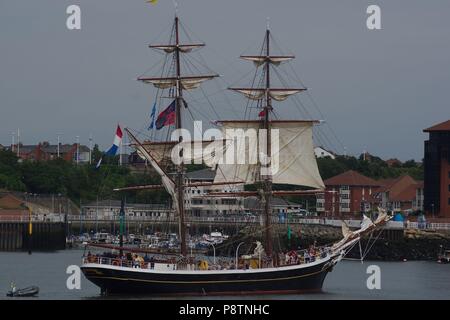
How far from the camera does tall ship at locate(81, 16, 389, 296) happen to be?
74375 millimetres

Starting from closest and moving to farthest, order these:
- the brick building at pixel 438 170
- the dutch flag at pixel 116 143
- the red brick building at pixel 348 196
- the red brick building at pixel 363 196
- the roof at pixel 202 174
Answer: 1. the dutch flag at pixel 116 143
2. the brick building at pixel 438 170
3. the roof at pixel 202 174
4. the red brick building at pixel 348 196
5. the red brick building at pixel 363 196

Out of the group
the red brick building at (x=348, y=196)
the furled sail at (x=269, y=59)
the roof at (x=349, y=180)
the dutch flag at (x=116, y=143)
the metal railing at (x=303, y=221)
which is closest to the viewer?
the dutch flag at (x=116, y=143)

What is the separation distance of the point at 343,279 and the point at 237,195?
27.8 ft

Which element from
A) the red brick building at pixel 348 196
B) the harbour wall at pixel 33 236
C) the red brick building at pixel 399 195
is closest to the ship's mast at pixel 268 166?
the harbour wall at pixel 33 236

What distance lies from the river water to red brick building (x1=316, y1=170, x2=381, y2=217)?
49.3m

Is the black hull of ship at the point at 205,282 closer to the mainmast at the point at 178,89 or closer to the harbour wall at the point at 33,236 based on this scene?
the mainmast at the point at 178,89

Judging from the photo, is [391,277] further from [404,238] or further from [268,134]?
[404,238]

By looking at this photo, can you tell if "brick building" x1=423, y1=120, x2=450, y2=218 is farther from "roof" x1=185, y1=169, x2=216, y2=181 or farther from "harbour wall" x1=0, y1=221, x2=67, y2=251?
"harbour wall" x1=0, y1=221, x2=67, y2=251

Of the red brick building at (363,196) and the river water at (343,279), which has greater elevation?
the red brick building at (363,196)

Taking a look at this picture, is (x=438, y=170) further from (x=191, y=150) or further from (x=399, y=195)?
(x=191, y=150)

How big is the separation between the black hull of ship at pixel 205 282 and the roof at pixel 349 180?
80230 millimetres

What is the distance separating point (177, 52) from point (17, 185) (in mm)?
94542

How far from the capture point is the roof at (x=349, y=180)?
522ft

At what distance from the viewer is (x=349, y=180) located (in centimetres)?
16050
